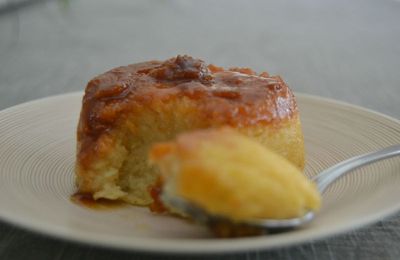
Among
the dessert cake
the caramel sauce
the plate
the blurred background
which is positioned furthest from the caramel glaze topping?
the blurred background

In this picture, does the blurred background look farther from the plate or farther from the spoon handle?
the spoon handle

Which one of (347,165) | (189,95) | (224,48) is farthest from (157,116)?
(224,48)

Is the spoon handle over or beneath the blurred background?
over

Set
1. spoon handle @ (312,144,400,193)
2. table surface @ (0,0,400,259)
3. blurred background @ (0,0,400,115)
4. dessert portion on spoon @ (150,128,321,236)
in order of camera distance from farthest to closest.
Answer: blurred background @ (0,0,400,115), spoon handle @ (312,144,400,193), table surface @ (0,0,400,259), dessert portion on spoon @ (150,128,321,236)

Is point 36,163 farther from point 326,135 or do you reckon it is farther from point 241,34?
point 241,34

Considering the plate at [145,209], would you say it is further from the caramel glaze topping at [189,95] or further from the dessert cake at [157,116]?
the caramel glaze topping at [189,95]

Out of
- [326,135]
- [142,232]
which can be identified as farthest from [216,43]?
[142,232]
